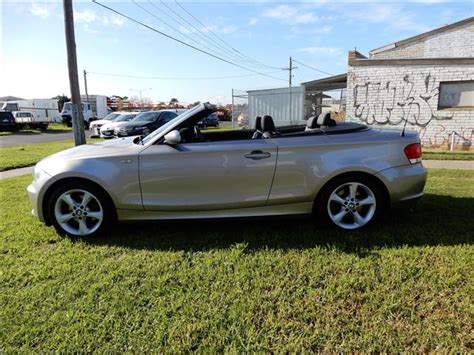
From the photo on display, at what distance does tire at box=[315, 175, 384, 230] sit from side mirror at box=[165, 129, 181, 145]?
1.67 metres

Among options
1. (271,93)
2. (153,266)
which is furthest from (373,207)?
(271,93)

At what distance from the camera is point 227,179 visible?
380 centimetres

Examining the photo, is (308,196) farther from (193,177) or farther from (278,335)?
(278,335)

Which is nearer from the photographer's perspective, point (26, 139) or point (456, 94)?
point (456, 94)

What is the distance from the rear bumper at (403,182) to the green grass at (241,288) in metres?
0.34

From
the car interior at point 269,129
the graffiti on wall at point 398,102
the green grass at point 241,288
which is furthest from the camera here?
the graffiti on wall at point 398,102

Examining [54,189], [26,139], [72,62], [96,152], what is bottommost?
[26,139]

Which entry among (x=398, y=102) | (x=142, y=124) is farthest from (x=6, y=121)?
(x=398, y=102)

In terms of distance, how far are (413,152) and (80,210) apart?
3.77 meters

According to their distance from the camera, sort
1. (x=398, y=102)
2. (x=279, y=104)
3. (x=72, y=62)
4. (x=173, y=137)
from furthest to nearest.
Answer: (x=279, y=104) → (x=398, y=102) → (x=72, y=62) → (x=173, y=137)

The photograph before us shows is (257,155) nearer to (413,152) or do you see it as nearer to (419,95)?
(413,152)

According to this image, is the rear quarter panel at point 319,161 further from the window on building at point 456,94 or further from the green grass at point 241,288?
the window on building at point 456,94

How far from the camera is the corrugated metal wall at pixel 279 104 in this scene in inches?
577

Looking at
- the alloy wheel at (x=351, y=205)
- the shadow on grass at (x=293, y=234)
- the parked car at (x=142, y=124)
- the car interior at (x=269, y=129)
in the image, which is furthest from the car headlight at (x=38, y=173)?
→ the parked car at (x=142, y=124)
